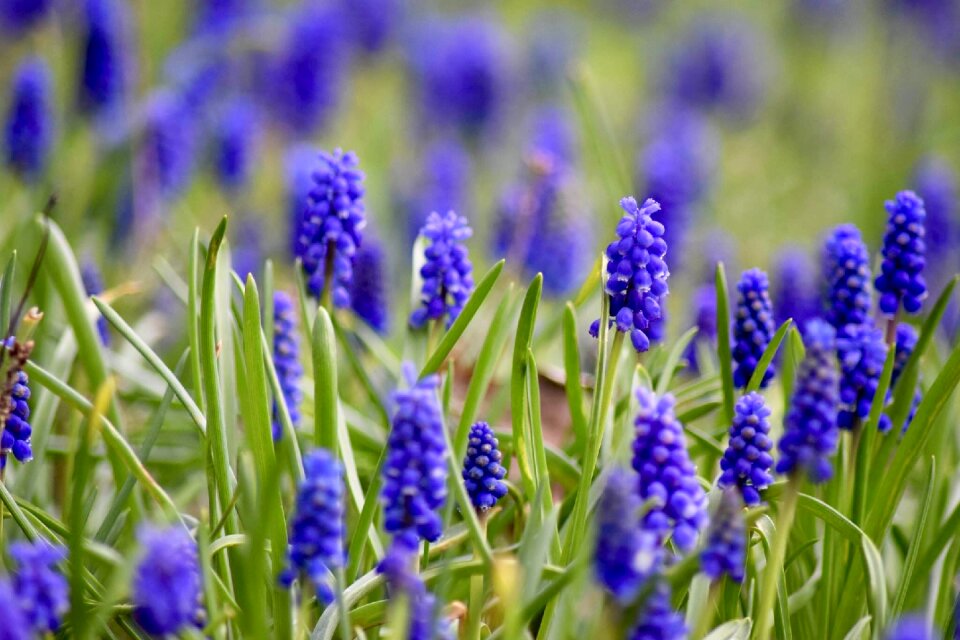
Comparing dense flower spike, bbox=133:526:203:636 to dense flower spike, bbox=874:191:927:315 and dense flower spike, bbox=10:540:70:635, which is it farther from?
dense flower spike, bbox=874:191:927:315

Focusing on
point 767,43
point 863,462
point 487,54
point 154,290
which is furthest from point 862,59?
point 863,462

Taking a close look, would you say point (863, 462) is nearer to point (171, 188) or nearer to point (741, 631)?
point (741, 631)

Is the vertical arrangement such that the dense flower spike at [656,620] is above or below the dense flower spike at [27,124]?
below

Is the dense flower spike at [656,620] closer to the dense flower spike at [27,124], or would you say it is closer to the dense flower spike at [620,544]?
the dense flower spike at [620,544]

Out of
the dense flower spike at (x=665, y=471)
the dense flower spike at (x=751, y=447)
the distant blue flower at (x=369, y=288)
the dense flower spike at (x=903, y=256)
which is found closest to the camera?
the dense flower spike at (x=665, y=471)

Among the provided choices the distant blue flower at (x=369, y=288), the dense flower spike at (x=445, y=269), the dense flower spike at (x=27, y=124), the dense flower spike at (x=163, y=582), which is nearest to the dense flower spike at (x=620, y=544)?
the dense flower spike at (x=163, y=582)

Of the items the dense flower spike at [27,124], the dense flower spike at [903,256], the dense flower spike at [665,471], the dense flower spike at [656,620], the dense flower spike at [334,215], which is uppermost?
the dense flower spike at [27,124]

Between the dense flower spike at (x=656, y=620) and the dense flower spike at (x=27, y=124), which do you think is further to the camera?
the dense flower spike at (x=27, y=124)

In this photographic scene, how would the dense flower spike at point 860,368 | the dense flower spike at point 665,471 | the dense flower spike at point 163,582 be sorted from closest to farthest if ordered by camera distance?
the dense flower spike at point 163,582, the dense flower spike at point 665,471, the dense flower spike at point 860,368
